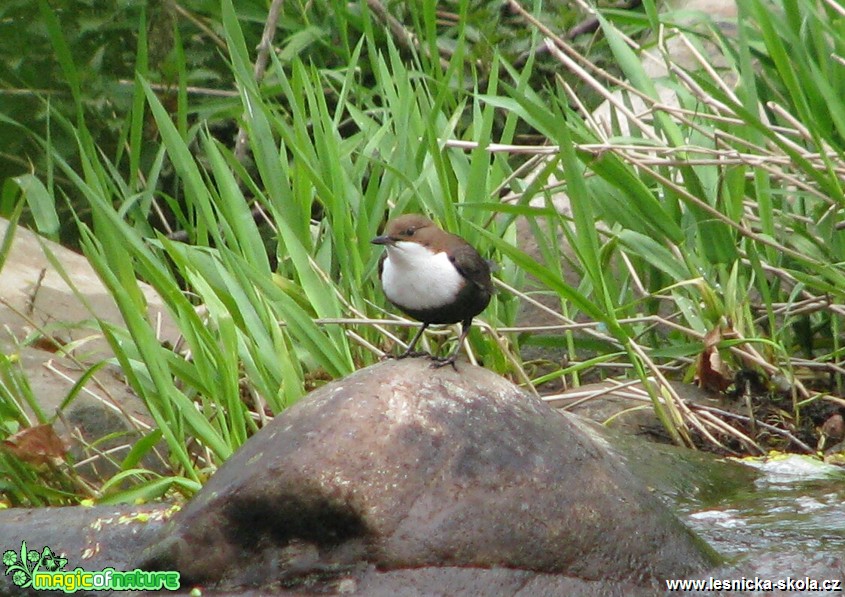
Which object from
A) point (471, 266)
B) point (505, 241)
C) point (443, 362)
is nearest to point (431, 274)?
point (471, 266)

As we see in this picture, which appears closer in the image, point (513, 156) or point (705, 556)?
point (705, 556)

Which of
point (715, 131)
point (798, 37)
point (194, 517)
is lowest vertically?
point (194, 517)

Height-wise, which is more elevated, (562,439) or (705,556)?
(562,439)

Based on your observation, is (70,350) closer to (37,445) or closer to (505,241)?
(37,445)

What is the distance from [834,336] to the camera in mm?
4203

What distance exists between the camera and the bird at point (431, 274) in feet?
11.3

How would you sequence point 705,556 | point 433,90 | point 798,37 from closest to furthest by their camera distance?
point 705,556 < point 798,37 < point 433,90

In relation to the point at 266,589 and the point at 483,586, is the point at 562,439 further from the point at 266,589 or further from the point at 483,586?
the point at 266,589

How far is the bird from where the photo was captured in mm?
3459

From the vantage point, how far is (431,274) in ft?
11.4

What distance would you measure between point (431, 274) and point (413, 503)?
86 centimetres

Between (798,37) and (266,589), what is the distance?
251 cm

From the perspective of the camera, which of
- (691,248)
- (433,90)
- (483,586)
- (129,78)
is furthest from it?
(129,78)

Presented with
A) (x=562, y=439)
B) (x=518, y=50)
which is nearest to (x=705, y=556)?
(x=562, y=439)
